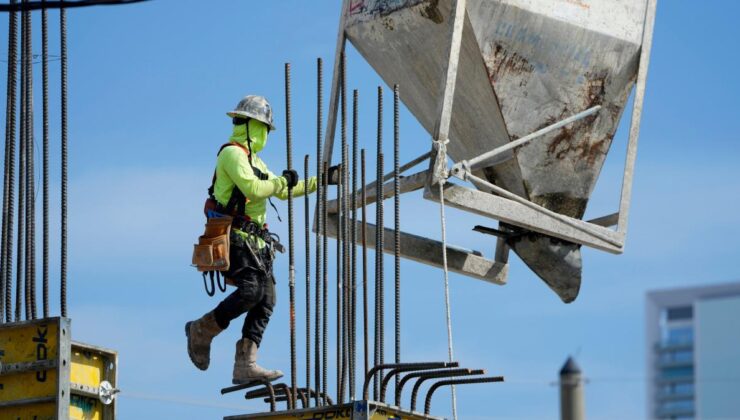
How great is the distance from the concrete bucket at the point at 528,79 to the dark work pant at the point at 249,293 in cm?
279

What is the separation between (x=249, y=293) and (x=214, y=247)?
1.62 ft

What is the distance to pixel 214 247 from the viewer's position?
595 inches

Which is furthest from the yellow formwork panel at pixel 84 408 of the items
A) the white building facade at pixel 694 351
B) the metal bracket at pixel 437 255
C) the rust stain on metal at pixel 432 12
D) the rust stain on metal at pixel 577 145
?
the white building facade at pixel 694 351

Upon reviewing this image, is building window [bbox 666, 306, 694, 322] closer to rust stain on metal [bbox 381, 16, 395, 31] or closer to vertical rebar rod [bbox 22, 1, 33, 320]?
rust stain on metal [bbox 381, 16, 395, 31]

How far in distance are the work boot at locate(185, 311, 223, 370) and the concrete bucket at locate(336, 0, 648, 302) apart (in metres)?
3.30

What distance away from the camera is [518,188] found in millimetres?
17859

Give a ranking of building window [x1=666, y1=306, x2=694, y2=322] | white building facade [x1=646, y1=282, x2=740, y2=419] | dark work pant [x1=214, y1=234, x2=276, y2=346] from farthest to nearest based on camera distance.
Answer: building window [x1=666, y1=306, x2=694, y2=322]
white building facade [x1=646, y1=282, x2=740, y2=419]
dark work pant [x1=214, y1=234, x2=276, y2=346]

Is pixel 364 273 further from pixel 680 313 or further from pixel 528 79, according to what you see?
pixel 680 313

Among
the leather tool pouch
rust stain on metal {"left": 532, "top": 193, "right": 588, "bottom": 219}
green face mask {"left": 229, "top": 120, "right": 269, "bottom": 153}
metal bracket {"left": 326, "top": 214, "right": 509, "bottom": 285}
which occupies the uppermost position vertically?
green face mask {"left": 229, "top": 120, "right": 269, "bottom": 153}

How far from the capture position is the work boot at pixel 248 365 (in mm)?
15344

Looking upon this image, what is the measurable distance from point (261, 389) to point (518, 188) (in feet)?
12.1

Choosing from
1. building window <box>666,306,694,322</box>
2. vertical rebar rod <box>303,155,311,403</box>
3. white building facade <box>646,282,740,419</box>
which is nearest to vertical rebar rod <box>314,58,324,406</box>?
vertical rebar rod <box>303,155,311,403</box>

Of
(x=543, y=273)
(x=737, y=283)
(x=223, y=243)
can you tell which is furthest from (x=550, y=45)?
(x=737, y=283)

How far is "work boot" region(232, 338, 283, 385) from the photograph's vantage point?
50.3ft
